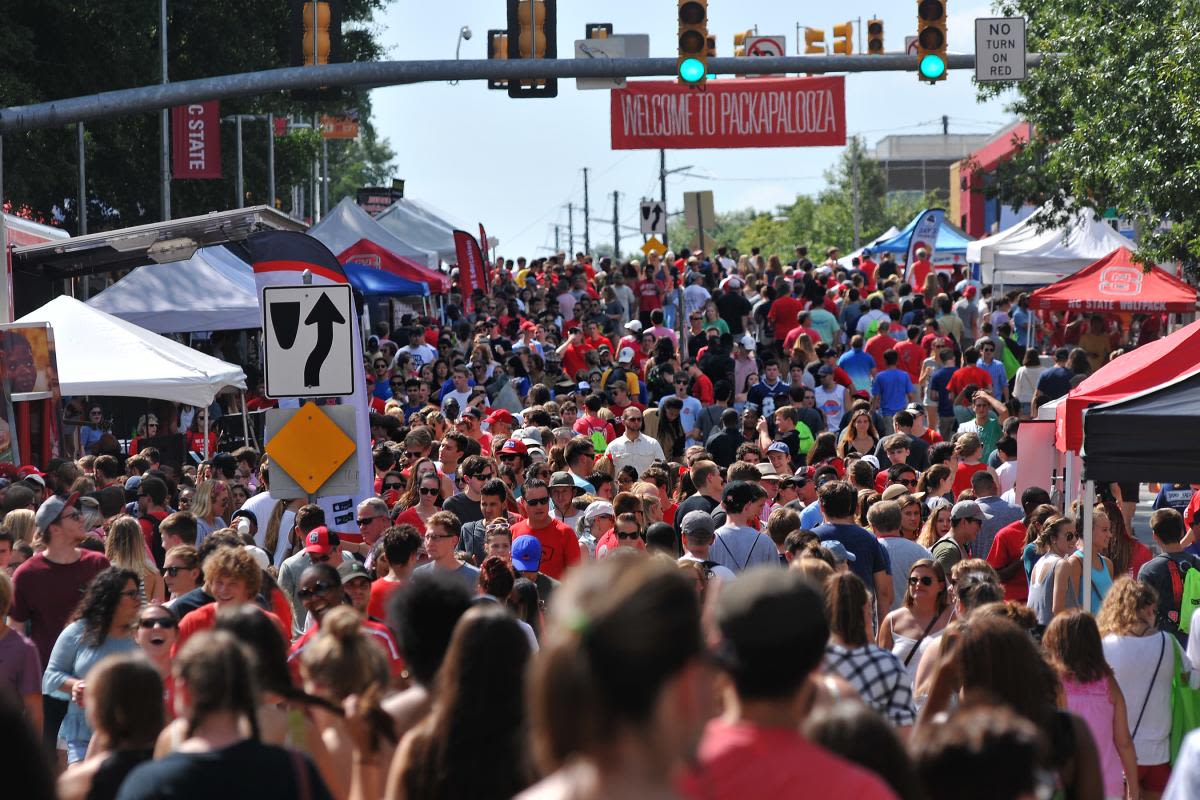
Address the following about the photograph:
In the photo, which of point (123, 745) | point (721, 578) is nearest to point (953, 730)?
point (123, 745)

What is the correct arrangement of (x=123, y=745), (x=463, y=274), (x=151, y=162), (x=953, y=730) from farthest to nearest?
1. (x=151, y=162)
2. (x=463, y=274)
3. (x=123, y=745)
4. (x=953, y=730)

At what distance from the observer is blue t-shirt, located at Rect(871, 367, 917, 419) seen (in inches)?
754

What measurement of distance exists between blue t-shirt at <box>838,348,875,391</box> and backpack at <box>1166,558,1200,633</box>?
1027 centimetres

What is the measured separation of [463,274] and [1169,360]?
24.6 meters

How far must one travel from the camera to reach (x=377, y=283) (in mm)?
31500

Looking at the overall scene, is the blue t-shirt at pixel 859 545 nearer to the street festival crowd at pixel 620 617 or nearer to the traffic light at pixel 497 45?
the street festival crowd at pixel 620 617

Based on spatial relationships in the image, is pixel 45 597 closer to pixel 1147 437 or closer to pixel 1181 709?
pixel 1181 709

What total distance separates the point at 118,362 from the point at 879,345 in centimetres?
948

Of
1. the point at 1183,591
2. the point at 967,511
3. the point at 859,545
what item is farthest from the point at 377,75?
the point at 1183,591

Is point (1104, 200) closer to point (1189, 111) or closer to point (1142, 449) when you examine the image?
point (1189, 111)

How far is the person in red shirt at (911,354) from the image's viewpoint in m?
22.3

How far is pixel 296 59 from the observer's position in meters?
17.4

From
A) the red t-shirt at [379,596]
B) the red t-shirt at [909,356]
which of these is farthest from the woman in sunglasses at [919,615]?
the red t-shirt at [909,356]

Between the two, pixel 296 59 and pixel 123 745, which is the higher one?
pixel 296 59
